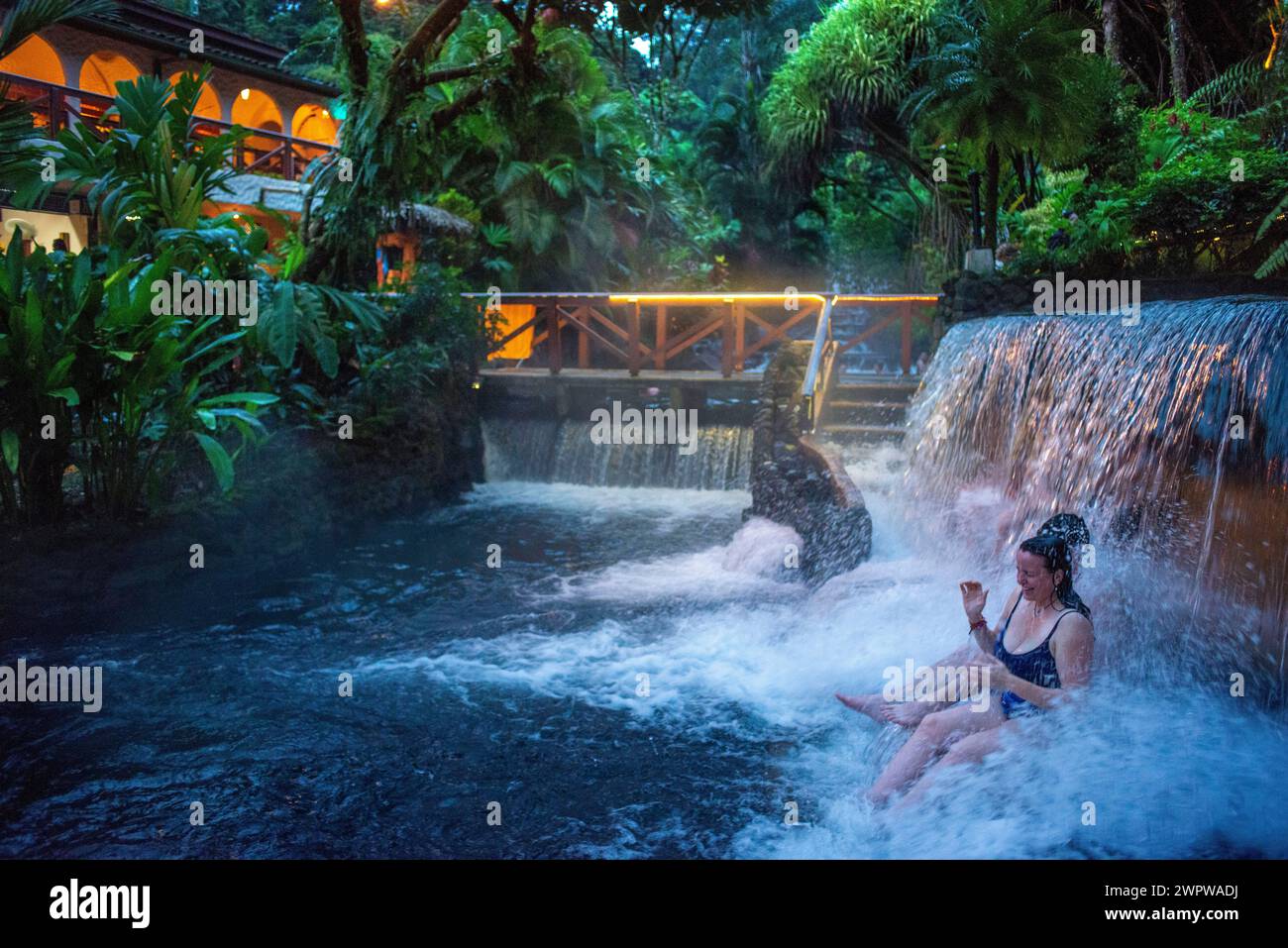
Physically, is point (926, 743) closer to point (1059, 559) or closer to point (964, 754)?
point (964, 754)

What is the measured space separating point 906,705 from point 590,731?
1.77 metres

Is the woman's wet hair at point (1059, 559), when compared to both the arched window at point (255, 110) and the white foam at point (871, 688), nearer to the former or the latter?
the white foam at point (871, 688)

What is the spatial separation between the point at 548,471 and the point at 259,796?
9.05 metres

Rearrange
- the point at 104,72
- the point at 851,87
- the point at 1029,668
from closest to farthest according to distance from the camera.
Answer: the point at 1029,668
the point at 104,72
the point at 851,87

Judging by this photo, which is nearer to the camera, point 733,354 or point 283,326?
point 283,326

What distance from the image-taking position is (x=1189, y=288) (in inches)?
333

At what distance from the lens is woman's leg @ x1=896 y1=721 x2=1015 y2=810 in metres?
4.09

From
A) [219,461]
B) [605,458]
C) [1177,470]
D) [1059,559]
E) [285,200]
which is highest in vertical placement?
[285,200]

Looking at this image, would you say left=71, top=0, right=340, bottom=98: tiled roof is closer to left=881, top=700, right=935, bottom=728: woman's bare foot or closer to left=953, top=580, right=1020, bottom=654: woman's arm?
left=881, top=700, right=935, bottom=728: woman's bare foot

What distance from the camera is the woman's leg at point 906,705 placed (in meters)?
4.51

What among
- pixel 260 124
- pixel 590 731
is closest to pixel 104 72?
pixel 260 124

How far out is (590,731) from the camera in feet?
18.1
